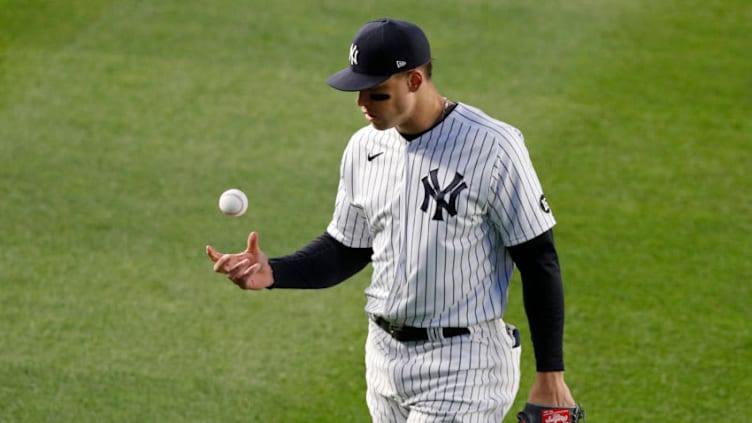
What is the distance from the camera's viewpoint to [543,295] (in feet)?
12.6

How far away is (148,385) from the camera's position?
598 centimetres

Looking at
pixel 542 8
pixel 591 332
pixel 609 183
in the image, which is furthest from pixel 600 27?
pixel 591 332

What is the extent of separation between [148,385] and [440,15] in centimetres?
541

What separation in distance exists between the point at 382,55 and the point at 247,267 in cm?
80

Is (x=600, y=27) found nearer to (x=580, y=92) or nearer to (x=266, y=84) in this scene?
(x=580, y=92)

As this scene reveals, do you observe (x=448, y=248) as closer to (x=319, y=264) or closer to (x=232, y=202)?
(x=319, y=264)

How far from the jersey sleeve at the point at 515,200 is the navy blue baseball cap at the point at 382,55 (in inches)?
15.5

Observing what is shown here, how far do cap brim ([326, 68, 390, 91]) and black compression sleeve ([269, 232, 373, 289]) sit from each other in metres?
0.67

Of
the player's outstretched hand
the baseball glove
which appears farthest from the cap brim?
the baseball glove

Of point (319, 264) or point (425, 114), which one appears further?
point (319, 264)

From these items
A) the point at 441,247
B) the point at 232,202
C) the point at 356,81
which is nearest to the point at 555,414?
the point at 441,247

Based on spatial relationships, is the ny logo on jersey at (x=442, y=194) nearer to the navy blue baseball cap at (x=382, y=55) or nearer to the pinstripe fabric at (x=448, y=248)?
the pinstripe fabric at (x=448, y=248)

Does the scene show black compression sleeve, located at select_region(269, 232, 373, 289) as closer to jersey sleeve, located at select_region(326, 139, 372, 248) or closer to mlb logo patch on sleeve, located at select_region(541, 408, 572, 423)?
jersey sleeve, located at select_region(326, 139, 372, 248)

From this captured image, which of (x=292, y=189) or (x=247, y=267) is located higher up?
(x=292, y=189)
